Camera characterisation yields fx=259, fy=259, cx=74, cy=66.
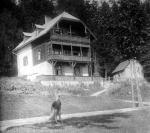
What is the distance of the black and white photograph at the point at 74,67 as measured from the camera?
27.7ft

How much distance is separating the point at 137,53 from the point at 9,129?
8.10 m

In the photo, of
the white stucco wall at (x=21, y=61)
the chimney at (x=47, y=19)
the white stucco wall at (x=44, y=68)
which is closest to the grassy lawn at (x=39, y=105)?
the white stucco wall at (x=44, y=68)

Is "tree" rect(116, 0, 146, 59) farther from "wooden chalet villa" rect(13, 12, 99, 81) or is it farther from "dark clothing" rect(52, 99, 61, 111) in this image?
"wooden chalet villa" rect(13, 12, 99, 81)

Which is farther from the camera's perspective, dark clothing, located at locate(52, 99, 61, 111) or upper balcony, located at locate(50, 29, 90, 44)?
upper balcony, located at locate(50, 29, 90, 44)

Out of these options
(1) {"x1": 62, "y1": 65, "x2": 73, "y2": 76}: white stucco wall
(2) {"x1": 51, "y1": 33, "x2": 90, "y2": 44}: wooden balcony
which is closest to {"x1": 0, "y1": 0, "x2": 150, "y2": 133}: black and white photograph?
(2) {"x1": 51, "y1": 33, "x2": 90, "y2": 44}: wooden balcony

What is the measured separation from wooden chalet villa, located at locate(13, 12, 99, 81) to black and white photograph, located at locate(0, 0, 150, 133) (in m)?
0.09

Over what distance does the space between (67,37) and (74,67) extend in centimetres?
339

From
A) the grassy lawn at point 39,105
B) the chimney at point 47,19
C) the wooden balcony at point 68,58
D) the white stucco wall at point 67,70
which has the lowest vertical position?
the grassy lawn at point 39,105

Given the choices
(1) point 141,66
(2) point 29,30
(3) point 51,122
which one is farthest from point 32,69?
(3) point 51,122

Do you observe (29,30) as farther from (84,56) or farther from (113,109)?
(113,109)

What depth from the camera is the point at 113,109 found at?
42.7 ft

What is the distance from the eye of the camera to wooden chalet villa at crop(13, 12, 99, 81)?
944 inches

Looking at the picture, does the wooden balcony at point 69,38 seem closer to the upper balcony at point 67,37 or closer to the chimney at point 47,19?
the upper balcony at point 67,37

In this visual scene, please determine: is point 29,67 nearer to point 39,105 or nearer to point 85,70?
point 85,70
